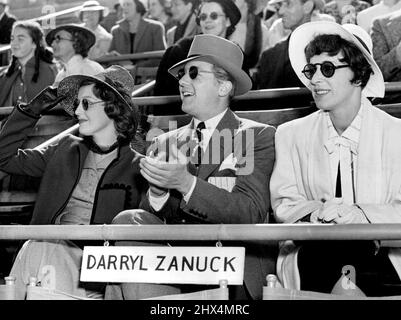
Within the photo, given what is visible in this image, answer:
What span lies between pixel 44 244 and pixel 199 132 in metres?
1.12

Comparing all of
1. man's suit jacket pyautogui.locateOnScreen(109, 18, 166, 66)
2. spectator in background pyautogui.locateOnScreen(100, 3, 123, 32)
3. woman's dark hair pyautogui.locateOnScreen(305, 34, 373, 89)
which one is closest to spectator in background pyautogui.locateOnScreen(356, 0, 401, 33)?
man's suit jacket pyautogui.locateOnScreen(109, 18, 166, 66)

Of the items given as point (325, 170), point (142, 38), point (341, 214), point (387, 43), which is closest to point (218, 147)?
point (325, 170)

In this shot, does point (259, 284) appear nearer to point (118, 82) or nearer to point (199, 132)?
point (199, 132)

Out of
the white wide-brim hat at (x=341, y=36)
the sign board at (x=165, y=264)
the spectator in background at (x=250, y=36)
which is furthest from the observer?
the spectator in background at (x=250, y=36)

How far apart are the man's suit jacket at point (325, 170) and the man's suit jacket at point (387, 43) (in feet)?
5.37

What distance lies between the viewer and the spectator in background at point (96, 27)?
10.9 m

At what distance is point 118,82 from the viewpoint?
6266 millimetres

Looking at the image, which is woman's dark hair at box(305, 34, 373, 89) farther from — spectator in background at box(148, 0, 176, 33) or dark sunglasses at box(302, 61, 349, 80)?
spectator in background at box(148, 0, 176, 33)

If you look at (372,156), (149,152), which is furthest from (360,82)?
(149,152)

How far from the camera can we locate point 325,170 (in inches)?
210

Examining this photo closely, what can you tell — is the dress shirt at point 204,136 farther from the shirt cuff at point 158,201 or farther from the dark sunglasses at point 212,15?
the dark sunglasses at point 212,15

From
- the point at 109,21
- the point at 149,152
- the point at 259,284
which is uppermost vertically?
the point at 109,21

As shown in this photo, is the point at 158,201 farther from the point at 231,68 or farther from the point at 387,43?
the point at 387,43

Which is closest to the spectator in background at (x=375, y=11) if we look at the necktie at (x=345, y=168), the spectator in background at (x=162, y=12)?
the necktie at (x=345, y=168)
